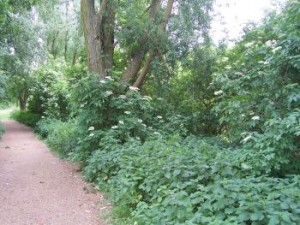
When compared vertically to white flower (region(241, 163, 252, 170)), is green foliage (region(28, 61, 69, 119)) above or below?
above

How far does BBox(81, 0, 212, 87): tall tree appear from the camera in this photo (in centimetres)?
1030

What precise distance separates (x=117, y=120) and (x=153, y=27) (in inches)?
123

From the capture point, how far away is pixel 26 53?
666 inches

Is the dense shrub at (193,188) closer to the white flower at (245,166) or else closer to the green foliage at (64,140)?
the white flower at (245,166)

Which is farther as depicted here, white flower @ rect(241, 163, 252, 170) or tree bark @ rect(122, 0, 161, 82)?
tree bark @ rect(122, 0, 161, 82)

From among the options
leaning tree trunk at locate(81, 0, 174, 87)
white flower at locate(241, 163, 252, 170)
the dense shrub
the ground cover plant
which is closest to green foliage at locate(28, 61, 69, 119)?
the ground cover plant

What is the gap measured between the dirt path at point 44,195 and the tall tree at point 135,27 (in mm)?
3321

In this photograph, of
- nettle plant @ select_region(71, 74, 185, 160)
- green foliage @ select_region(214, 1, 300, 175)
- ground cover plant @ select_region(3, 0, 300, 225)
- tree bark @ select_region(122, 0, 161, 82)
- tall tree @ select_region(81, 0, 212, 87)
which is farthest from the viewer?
tree bark @ select_region(122, 0, 161, 82)

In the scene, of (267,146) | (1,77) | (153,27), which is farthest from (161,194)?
(1,77)

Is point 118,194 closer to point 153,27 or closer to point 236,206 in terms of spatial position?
point 236,206

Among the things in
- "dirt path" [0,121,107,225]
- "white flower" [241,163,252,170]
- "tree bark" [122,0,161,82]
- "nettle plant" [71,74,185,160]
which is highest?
"tree bark" [122,0,161,82]

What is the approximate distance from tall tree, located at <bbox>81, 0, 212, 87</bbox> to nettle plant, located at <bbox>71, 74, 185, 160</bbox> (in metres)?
1.28

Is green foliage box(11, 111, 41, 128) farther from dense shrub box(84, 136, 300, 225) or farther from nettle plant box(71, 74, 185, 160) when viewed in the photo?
dense shrub box(84, 136, 300, 225)

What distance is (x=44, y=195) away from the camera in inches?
265
